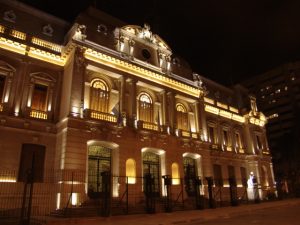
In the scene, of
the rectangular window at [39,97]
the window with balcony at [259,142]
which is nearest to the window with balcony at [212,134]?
the window with balcony at [259,142]

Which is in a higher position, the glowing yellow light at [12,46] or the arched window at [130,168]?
the glowing yellow light at [12,46]

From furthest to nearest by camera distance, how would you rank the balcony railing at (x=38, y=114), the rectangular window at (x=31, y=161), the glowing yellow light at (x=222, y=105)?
the glowing yellow light at (x=222, y=105) → the balcony railing at (x=38, y=114) → the rectangular window at (x=31, y=161)

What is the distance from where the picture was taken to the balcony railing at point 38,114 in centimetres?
1984

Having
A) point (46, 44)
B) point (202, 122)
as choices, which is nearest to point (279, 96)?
point (202, 122)

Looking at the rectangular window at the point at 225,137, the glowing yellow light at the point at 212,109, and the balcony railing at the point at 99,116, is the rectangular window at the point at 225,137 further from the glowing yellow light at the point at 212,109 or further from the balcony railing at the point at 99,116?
the balcony railing at the point at 99,116

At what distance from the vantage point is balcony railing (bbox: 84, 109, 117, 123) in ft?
66.7

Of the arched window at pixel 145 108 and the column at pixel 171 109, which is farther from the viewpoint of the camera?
the column at pixel 171 109

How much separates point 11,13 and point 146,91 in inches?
501

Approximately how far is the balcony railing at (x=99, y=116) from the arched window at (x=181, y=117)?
8.06 meters

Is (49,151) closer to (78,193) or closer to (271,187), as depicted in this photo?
(78,193)

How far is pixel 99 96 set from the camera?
2244 centimetres

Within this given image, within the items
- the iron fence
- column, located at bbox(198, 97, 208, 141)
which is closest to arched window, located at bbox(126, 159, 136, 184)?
the iron fence

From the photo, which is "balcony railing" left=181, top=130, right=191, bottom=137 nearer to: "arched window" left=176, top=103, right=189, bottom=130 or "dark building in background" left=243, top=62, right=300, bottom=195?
"arched window" left=176, top=103, right=189, bottom=130

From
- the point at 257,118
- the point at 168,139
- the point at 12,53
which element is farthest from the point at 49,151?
the point at 257,118
